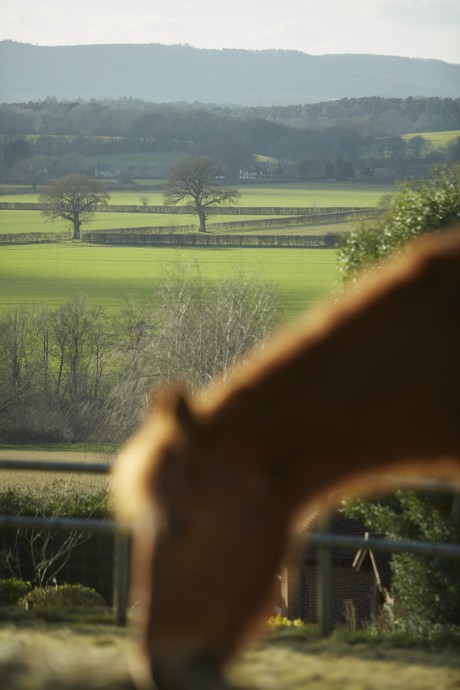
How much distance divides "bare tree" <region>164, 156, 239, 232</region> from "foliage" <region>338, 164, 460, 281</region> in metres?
71.4

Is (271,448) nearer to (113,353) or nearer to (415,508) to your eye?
(415,508)

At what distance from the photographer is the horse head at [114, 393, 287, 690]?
1.90 metres

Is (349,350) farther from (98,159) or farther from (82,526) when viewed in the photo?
(98,159)

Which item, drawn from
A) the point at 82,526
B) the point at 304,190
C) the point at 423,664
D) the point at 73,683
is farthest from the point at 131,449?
the point at 304,190

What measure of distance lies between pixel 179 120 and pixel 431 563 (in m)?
118

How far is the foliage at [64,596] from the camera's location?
1131 centimetres

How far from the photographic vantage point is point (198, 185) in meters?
89.9

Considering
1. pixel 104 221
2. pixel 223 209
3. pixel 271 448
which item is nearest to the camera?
Result: pixel 271 448

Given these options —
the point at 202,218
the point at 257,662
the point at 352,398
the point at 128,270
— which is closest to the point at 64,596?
the point at 257,662

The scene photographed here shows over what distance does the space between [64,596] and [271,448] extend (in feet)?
34.3

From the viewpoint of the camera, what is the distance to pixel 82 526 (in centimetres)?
531

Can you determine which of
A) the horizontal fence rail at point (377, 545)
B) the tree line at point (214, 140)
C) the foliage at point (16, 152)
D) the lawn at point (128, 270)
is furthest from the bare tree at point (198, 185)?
the horizontal fence rail at point (377, 545)

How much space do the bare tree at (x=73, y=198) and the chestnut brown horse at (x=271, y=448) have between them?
8251 centimetres

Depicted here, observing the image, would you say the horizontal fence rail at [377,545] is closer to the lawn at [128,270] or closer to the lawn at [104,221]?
the lawn at [128,270]
